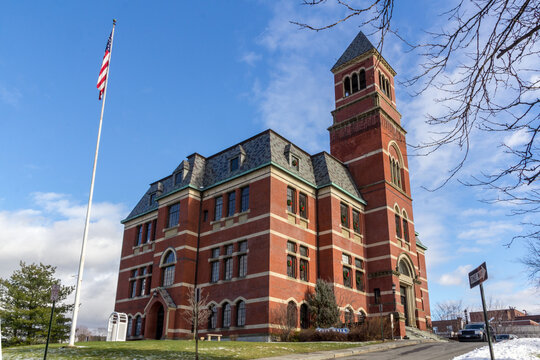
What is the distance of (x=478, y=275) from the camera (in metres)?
11.5

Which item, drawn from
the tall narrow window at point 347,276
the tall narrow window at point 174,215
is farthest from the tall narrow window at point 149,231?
the tall narrow window at point 347,276

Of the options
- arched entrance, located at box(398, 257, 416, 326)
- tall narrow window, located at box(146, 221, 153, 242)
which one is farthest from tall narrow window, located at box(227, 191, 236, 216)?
arched entrance, located at box(398, 257, 416, 326)

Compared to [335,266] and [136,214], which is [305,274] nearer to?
[335,266]

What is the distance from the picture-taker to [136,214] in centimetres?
4325

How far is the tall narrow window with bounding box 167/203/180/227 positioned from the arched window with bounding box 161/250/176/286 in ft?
8.23

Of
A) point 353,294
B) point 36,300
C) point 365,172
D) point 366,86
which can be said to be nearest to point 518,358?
point 353,294

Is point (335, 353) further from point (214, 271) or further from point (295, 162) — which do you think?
point (295, 162)

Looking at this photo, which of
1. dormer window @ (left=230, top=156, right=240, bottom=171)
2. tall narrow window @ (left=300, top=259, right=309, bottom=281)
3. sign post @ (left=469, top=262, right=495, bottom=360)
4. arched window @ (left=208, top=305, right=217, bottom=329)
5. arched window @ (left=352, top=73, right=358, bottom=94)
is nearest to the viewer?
sign post @ (left=469, top=262, right=495, bottom=360)

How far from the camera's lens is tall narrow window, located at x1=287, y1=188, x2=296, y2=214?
33.4 metres

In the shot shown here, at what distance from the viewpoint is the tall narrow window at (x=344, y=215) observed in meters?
36.4

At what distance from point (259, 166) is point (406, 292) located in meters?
17.6

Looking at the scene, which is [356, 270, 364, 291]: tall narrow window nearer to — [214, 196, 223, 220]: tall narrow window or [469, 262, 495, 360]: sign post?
[214, 196, 223, 220]: tall narrow window

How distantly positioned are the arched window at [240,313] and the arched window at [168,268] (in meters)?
6.67

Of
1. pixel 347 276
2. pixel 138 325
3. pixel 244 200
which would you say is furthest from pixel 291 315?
pixel 138 325
